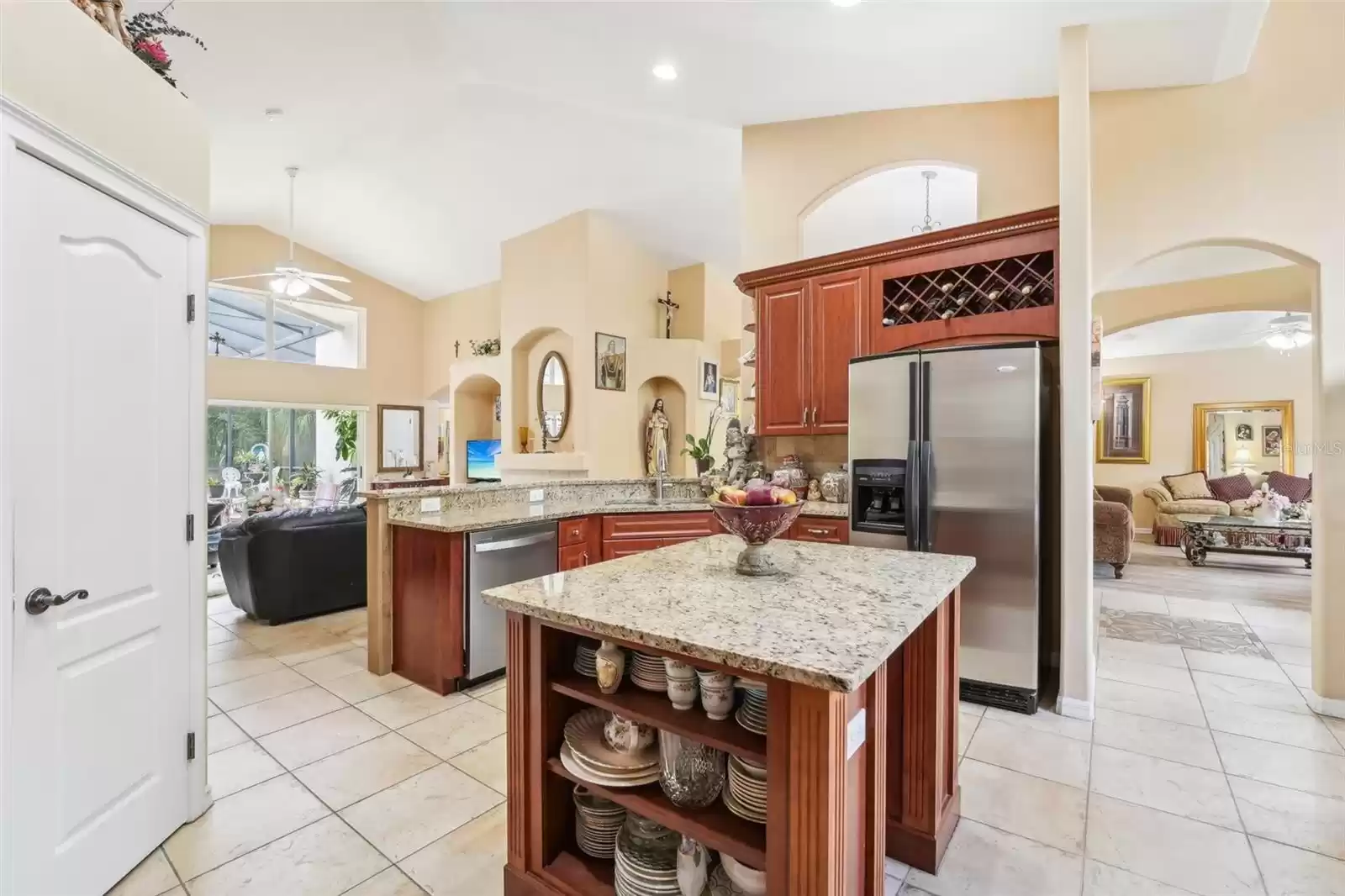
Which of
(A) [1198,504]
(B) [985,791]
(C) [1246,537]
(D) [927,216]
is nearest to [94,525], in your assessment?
(B) [985,791]

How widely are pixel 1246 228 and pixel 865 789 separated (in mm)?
3418

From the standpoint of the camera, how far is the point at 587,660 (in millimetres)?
1576

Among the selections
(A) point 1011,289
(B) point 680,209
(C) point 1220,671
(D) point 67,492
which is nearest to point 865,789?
(D) point 67,492

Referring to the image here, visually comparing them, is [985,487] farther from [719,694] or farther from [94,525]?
[94,525]

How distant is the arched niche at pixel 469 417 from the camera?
898 centimetres

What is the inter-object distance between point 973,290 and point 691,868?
325cm

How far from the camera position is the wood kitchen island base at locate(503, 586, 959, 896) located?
1100 mm

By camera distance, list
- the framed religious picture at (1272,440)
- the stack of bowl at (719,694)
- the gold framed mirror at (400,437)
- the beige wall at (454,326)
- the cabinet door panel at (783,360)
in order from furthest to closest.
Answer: the gold framed mirror at (400,437)
the beige wall at (454,326)
the framed religious picture at (1272,440)
the cabinet door panel at (783,360)
the stack of bowl at (719,694)

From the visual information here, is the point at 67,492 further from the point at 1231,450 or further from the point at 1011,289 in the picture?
the point at 1231,450

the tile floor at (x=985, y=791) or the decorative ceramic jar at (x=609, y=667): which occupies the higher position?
the decorative ceramic jar at (x=609, y=667)

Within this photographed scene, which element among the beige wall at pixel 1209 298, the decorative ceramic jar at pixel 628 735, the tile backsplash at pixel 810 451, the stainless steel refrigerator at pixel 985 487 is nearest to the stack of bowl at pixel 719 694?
the decorative ceramic jar at pixel 628 735

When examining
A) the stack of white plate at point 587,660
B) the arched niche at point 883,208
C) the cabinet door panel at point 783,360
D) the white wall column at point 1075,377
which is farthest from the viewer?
the arched niche at point 883,208

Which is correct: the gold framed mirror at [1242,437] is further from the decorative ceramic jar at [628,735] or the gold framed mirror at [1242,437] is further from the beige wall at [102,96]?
the beige wall at [102,96]

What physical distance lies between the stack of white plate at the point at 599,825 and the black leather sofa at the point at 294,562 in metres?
3.62
